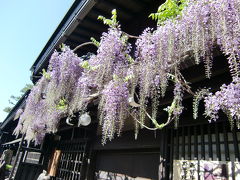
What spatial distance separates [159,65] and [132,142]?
2.46 meters

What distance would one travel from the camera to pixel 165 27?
2.30 meters

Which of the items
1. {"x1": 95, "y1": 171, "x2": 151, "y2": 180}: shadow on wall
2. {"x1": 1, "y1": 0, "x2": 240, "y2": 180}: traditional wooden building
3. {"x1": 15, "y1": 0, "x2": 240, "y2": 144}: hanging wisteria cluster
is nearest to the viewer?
{"x1": 15, "y1": 0, "x2": 240, "y2": 144}: hanging wisteria cluster

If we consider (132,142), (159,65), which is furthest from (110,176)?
(159,65)

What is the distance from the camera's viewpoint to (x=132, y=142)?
4242 mm

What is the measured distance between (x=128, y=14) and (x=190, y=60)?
3.05 metres

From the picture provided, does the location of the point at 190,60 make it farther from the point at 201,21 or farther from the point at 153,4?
the point at 153,4

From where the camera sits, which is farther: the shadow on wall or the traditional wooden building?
the shadow on wall

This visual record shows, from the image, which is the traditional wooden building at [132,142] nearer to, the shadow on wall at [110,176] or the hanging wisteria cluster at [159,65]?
the shadow on wall at [110,176]

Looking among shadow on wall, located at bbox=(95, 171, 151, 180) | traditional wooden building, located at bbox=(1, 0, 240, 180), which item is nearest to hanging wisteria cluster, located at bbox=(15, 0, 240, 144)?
traditional wooden building, located at bbox=(1, 0, 240, 180)

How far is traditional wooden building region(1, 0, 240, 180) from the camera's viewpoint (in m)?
2.52

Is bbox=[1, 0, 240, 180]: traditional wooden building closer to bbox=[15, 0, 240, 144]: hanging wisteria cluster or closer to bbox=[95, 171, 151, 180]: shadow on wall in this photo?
bbox=[95, 171, 151, 180]: shadow on wall

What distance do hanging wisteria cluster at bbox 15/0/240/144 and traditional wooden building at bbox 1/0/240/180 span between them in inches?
7.7

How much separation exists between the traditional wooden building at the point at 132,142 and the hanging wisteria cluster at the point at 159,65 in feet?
0.64

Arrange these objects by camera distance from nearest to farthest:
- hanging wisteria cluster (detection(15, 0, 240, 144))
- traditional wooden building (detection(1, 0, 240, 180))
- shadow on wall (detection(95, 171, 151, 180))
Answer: hanging wisteria cluster (detection(15, 0, 240, 144)) < traditional wooden building (detection(1, 0, 240, 180)) < shadow on wall (detection(95, 171, 151, 180))
